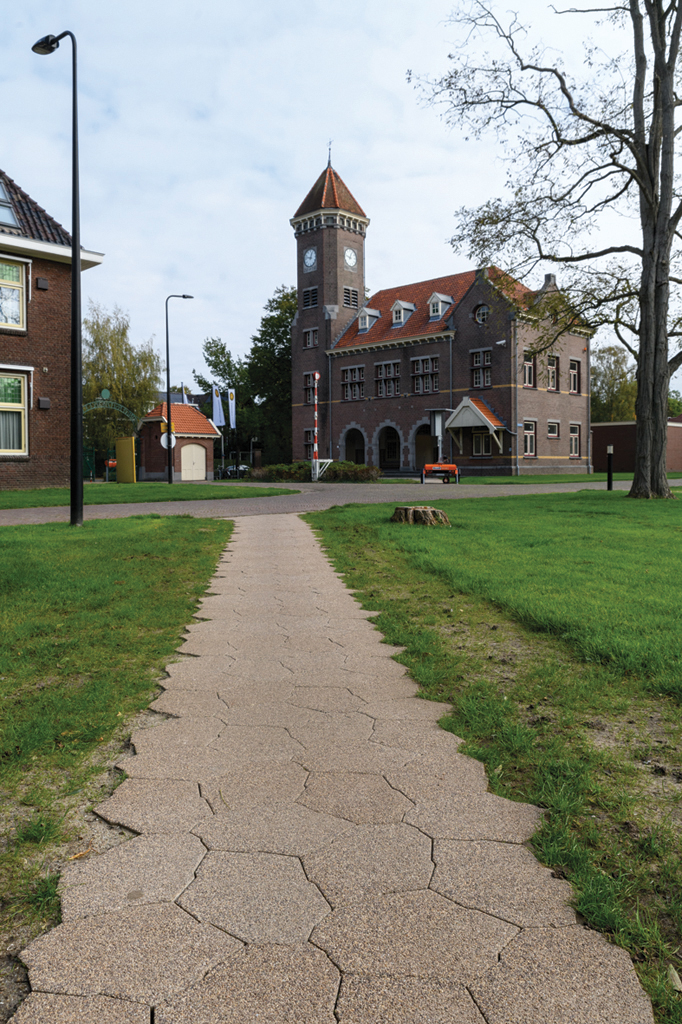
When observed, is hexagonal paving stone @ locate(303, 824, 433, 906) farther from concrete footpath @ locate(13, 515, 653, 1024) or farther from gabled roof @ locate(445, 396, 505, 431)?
gabled roof @ locate(445, 396, 505, 431)

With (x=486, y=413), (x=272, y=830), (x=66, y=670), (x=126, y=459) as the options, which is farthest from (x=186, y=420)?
(x=272, y=830)

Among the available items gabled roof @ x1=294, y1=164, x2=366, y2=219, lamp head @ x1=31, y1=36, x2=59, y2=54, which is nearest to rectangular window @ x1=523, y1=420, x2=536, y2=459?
gabled roof @ x1=294, y1=164, x2=366, y2=219

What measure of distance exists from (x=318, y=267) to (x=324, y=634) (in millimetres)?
54563

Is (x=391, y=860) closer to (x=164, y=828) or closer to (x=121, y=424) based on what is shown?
(x=164, y=828)

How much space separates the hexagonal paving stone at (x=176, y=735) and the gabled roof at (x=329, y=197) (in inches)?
2227

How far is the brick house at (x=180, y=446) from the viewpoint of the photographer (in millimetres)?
48312

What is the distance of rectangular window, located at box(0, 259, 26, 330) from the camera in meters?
21.2

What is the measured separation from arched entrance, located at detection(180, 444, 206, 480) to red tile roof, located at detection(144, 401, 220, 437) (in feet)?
3.41

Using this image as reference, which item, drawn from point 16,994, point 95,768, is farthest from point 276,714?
point 16,994

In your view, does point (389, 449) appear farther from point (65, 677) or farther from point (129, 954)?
point (129, 954)

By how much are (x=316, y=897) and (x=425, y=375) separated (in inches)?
1957

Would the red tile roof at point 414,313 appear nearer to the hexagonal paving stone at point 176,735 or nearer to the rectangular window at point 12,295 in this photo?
the rectangular window at point 12,295

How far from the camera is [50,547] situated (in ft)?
29.2

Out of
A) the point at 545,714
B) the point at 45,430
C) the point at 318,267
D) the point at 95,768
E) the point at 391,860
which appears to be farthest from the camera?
the point at 318,267
